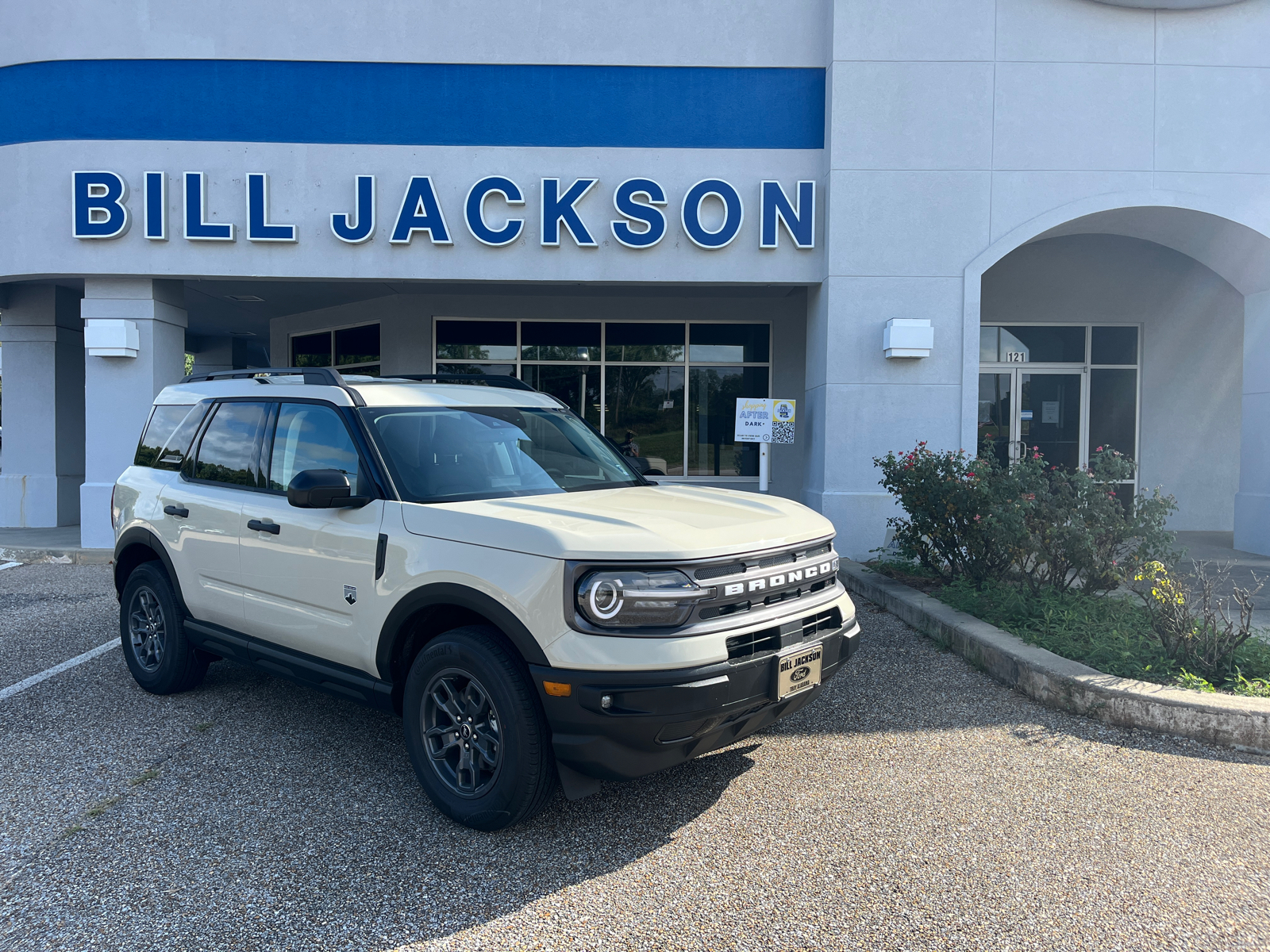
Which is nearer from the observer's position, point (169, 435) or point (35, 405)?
point (169, 435)

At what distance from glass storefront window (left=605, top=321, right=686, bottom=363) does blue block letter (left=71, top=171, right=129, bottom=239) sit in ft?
21.9

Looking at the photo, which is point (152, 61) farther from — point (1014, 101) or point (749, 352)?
point (1014, 101)

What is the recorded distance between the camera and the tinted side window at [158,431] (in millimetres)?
5355

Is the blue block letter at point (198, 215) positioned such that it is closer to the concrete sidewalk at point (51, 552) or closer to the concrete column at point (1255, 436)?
the concrete sidewalk at point (51, 552)

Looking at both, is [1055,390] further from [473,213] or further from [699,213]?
[473,213]

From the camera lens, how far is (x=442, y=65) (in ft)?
35.1

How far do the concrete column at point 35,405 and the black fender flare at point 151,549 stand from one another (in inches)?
384

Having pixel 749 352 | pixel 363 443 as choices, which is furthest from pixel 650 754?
pixel 749 352

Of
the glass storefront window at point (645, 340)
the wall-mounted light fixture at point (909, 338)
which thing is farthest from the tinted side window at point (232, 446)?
the glass storefront window at point (645, 340)

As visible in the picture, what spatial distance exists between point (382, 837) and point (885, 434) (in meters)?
8.30

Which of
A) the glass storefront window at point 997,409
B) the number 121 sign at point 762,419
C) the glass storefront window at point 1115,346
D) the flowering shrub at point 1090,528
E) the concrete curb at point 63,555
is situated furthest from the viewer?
the glass storefront window at point 997,409

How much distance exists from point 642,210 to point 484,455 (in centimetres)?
707

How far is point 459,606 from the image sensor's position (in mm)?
3607

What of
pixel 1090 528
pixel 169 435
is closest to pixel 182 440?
pixel 169 435
